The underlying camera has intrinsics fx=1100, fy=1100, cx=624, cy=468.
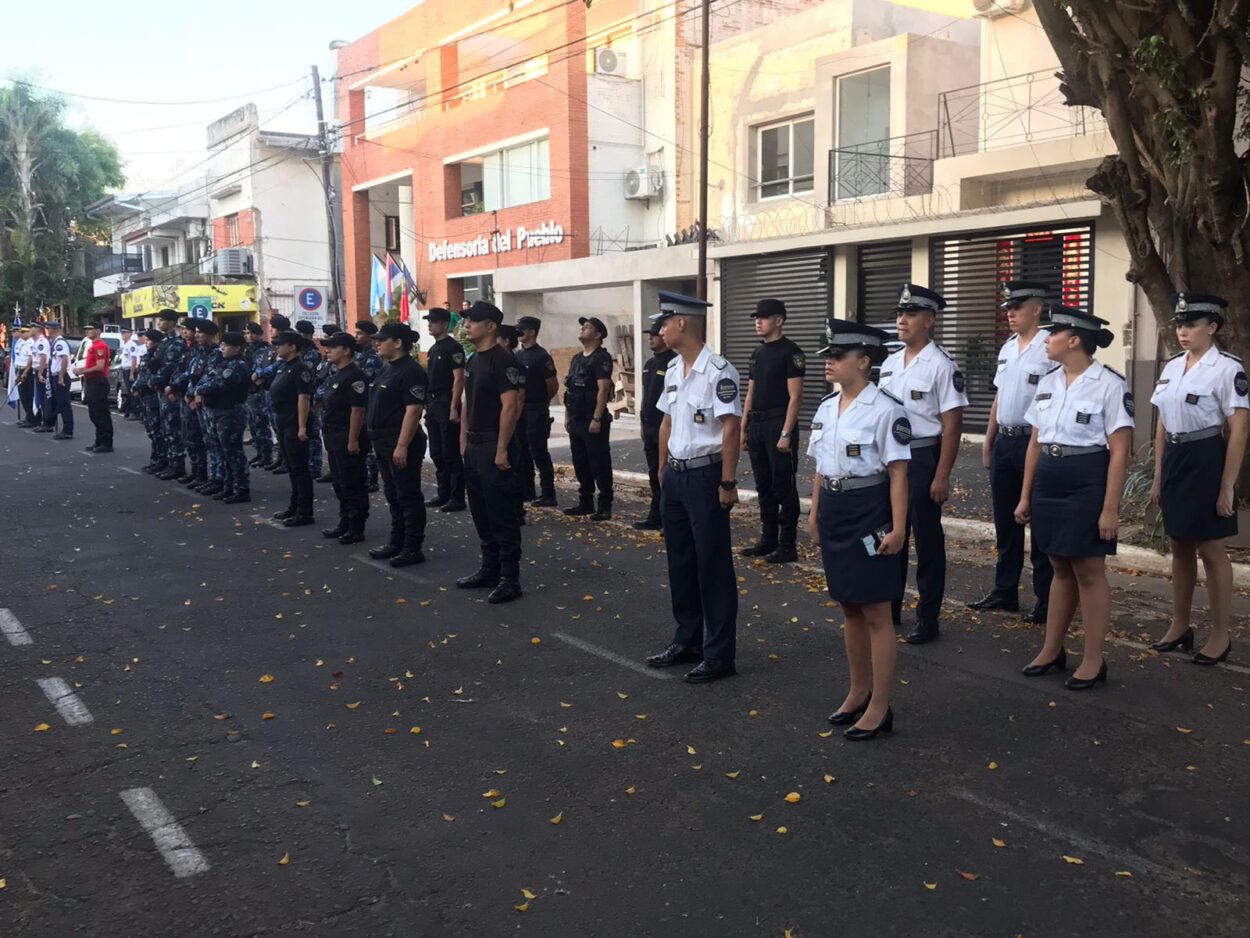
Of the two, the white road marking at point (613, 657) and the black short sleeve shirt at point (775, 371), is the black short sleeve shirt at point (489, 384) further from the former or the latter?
the black short sleeve shirt at point (775, 371)

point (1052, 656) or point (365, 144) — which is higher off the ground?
point (365, 144)

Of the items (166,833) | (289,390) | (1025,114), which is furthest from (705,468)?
(1025,114)

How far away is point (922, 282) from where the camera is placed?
17562 millimetres

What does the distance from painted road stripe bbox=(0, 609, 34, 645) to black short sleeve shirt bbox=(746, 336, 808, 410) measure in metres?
5.37

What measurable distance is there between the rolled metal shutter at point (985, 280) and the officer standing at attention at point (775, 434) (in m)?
8.11

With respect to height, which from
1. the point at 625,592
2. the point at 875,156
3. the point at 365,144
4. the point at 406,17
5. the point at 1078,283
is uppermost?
the point at 406,17

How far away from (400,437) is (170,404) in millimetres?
6615

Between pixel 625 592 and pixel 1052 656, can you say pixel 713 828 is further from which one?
pixel 625 592

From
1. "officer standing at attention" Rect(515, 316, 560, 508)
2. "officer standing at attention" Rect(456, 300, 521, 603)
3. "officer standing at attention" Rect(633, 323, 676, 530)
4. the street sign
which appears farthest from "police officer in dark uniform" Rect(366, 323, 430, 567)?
the street sign

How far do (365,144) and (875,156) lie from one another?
22067 millimetres

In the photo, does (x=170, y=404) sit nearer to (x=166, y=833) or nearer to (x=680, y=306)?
(x=680, y=306)

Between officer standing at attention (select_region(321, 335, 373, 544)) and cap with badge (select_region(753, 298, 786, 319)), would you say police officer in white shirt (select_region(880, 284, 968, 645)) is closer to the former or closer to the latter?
cap with badge (select_region(753, 298, 786, 319))

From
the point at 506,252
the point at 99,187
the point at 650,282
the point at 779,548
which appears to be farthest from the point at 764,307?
the point at 99,187

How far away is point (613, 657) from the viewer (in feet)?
20.9
